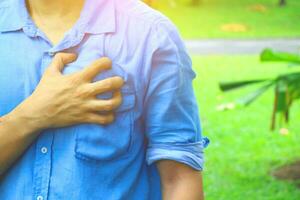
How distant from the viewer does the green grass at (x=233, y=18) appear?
1460cm

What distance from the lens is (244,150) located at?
17.8 ft

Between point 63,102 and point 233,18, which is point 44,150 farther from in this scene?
point 233,18

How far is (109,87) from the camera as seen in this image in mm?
1315

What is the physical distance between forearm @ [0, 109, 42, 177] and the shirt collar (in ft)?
0.61

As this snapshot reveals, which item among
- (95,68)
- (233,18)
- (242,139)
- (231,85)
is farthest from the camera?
(233,18)

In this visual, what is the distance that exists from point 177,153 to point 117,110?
146 millimetres

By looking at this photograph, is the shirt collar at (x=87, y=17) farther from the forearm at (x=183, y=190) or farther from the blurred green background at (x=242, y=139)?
the blurred green background at (x=242, y=139)

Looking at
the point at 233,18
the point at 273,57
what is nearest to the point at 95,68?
the point at 273,57

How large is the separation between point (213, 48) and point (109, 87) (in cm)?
1094

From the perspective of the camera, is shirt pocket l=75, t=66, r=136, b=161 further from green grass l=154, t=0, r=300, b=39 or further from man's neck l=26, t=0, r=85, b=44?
green grass l=154, t=0, r=300, b=39

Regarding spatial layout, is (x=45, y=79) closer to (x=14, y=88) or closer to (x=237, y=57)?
(x=14, y=88)

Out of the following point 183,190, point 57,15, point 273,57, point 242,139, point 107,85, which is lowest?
point 242,139

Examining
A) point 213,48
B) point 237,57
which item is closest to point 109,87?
point 237,57

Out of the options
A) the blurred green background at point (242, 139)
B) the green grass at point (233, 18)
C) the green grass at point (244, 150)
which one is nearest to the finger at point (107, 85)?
the blurred green background at point (242, 139)
